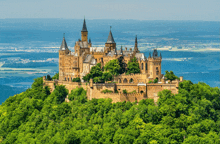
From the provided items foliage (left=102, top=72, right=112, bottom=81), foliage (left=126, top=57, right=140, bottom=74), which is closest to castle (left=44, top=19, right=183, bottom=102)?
foliage (left=126, top=57, right=140, bottom=74)

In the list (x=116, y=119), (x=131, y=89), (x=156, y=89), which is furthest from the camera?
(x=131, y=89)

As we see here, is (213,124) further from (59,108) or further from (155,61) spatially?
(59,108)

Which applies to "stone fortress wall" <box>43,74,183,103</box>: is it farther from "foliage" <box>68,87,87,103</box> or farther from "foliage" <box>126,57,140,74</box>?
"foliage" <box>126,57,140,74</box>

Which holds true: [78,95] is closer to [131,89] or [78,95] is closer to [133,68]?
[131,89]

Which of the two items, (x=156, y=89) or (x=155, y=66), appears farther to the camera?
(x=155, y=66)

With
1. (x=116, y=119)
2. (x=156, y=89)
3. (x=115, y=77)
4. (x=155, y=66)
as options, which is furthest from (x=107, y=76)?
(x=116, y=119)

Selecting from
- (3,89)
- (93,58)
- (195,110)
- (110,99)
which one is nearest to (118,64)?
(93,58)

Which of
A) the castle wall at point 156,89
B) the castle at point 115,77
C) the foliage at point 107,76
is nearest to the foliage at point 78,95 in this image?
the castle at point 115,77
